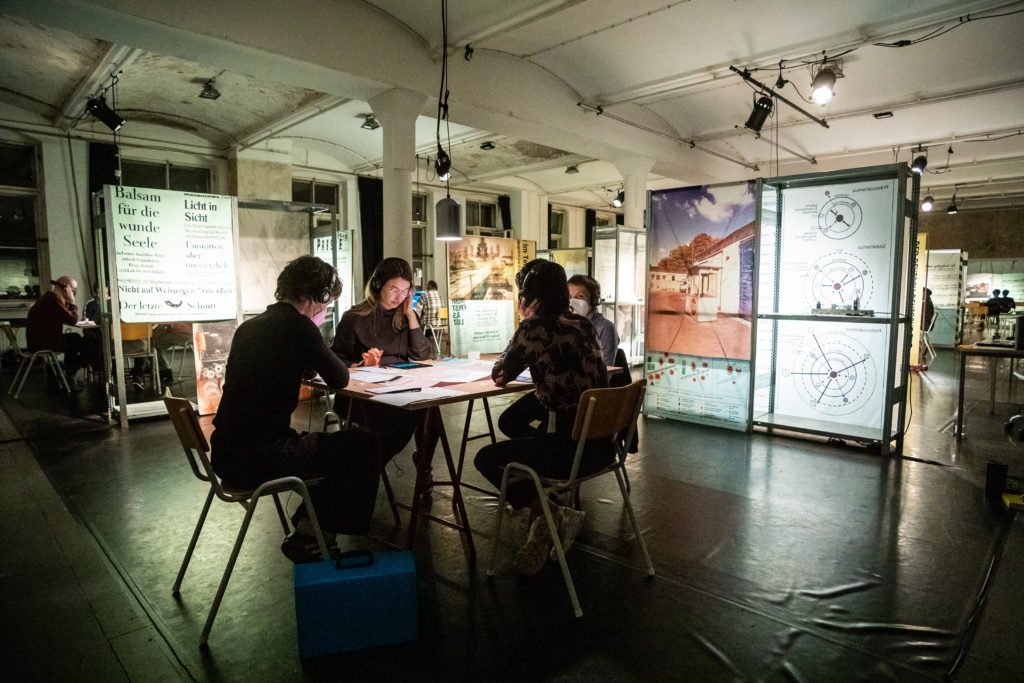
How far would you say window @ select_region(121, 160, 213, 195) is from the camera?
32.3ft

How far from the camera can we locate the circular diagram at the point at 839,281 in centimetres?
467

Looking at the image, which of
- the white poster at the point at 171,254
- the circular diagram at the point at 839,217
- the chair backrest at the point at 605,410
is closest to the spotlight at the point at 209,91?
the white poster at the point at 171,254

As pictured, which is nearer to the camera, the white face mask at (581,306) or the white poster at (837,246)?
the white face mask at (581,306)

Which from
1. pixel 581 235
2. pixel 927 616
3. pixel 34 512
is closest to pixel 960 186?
pixel 581 235

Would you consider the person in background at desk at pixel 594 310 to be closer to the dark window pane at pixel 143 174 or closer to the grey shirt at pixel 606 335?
the grey shirt at pixel 606 335

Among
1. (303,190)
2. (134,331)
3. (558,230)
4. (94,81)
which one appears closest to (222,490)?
(134,331)

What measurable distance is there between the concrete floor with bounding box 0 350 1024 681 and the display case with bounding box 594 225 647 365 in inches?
166

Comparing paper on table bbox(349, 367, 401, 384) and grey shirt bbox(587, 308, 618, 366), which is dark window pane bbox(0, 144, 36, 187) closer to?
paper on table bbox(349, 367, 401, 384)

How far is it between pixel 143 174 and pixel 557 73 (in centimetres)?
739

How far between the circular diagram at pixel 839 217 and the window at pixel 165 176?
29.5 ft

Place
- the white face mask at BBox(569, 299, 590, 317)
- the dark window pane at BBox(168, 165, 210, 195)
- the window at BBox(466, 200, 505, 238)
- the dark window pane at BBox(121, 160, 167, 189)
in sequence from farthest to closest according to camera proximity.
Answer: the window at BBox(466, 200, 505, 238) < the dark window pane at BBox(168, 165, 210, 195) < the dark window pane at BBox(121, 160, 167, 189) < the white face mask at BBox(569, 299, 590, 317)

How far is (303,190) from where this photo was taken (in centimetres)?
1187

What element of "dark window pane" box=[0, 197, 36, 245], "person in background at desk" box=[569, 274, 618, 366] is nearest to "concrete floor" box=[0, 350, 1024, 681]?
"person in background at desk" box=[569, 274, 618, 366]

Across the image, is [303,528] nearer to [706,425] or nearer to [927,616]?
[927,616]
